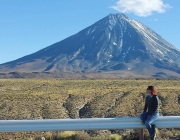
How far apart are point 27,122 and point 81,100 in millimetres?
27214

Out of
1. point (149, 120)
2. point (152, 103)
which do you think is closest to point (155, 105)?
point (152, 103)

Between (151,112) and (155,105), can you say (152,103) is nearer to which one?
(155,105)

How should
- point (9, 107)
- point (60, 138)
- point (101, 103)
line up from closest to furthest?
point (60, 138)
point (9, 107)
point (101, 103)

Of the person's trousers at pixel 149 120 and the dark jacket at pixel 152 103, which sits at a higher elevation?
the dark jacket at pixel 152 103

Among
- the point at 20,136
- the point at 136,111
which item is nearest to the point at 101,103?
the point at 136,111

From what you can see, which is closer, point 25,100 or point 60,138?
point 60,138

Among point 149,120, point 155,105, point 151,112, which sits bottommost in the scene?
point 149,120

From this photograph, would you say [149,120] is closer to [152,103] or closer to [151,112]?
[151,112]

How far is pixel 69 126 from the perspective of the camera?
750cm

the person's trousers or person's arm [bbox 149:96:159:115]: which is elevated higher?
person's arm [bbox 149:96:159:115]

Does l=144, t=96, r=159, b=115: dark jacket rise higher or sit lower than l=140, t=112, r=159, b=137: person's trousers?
higher

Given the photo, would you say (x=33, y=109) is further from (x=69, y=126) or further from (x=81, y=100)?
(x=69, y=126)

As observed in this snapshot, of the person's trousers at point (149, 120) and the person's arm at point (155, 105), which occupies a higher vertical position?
the person's arm at point (155, 105)

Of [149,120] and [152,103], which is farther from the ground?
[152,103]
